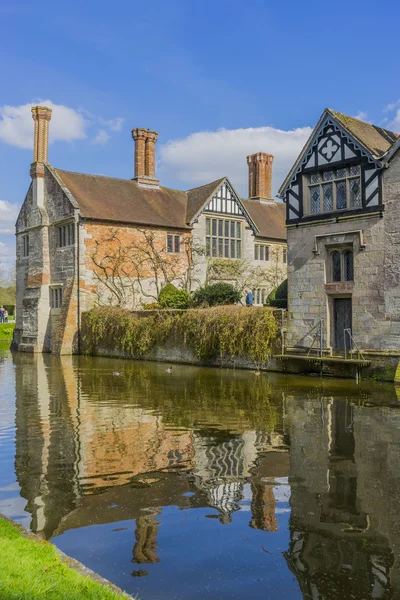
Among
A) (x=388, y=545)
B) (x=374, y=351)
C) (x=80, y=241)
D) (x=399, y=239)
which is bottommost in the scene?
(x=388, y=545)

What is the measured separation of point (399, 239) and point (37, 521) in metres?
14.7

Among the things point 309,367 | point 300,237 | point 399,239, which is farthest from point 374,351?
point 300,237

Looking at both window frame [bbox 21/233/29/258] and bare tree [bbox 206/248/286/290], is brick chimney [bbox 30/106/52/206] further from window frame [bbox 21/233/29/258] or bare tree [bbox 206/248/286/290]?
bare tree [bbox 206/248/286/290]

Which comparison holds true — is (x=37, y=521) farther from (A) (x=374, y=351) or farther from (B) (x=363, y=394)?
(A) (x=374, y=351)

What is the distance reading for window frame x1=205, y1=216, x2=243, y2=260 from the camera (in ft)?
109

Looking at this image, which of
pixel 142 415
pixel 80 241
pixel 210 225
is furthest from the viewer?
pixel 210 225

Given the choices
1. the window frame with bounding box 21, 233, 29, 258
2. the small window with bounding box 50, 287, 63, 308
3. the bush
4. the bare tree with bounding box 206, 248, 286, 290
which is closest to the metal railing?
the bush

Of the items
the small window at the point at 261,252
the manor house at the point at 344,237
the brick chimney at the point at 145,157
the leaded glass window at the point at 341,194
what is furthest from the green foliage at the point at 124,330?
the small window at the point at 261,252

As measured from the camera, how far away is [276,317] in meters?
20.7

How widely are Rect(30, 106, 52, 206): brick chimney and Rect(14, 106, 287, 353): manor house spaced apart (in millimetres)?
52

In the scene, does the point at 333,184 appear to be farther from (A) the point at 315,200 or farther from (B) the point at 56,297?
(B) the point at 56,297

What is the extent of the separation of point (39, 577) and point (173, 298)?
75.1ft

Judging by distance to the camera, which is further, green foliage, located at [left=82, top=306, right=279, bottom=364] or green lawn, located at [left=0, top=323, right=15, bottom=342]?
green lawn, located at [left=0, top=323, right=15, bottom=342]

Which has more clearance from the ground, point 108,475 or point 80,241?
point 80,241
